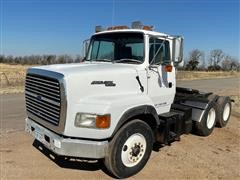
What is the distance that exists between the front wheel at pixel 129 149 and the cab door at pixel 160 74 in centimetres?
87

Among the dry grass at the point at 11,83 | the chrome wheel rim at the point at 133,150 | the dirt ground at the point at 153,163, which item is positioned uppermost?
the dry grass at the point at 11,83

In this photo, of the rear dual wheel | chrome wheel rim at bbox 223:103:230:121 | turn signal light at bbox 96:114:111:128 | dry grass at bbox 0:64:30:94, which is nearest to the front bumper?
turn signal light at bbox 96:114:111:128

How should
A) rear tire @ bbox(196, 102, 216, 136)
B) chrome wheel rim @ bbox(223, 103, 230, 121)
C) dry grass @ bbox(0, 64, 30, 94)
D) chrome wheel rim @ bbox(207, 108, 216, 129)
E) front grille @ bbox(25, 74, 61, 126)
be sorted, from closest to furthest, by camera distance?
front grille @ bbox(25, 74, 61, 126), rear tire @ bbox(196, 102, 216, 136), chrome wheel rim @ bbox(207, 108, 216, 129), chrome wheel rim @ bbox(223, 103, 230, 121), dry grass @ bbox(0, 64, 30, 94)

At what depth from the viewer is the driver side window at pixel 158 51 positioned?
5605 mm

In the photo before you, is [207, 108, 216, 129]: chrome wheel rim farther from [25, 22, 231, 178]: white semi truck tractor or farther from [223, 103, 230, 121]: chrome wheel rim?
[25, 22, 231, 178]: white semi truck tractor

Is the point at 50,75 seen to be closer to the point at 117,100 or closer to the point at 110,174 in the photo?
the point at 117,100

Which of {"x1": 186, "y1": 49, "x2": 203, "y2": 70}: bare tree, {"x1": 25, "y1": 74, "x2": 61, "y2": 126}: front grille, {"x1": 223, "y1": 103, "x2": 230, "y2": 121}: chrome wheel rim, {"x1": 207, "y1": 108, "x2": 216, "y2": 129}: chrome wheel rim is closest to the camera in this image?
{"x1": 25, "y1": 74, "x2": 61, "y2": 126}: front grille

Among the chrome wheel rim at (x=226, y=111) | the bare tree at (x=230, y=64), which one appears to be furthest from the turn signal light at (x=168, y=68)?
the bare tree at (x=230, y=64)

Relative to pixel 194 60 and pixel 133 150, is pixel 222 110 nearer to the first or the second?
pixel 133 150

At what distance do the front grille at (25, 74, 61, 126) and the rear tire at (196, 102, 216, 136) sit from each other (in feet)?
13.3

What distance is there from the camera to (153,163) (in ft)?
18.1

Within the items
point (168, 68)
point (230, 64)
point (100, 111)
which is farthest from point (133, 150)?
point (230, 64)

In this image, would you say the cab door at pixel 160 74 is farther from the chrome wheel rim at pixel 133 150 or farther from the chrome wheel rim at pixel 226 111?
the chrome wheel rim at pixel 226 111

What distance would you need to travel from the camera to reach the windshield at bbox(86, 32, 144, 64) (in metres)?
5.59
